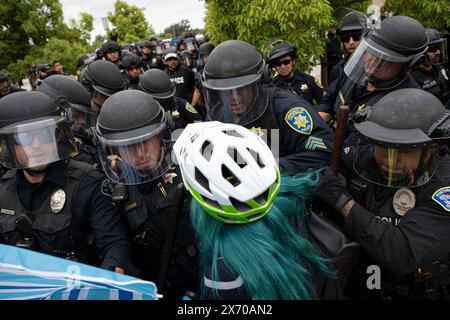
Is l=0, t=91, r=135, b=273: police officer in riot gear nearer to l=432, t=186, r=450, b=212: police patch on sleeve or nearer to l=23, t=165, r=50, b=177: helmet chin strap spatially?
l=23, t=165, r=50, b=177: helmet chin strap

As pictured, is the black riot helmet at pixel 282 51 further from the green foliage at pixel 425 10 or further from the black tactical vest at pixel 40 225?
the black tactical vest at pixel 40 225

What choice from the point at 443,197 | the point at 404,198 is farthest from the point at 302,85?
the point at 443,197

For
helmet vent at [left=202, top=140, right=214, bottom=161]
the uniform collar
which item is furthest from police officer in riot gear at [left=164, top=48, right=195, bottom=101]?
helmet vent at [left=202, top=140, right=214, bottom=161]

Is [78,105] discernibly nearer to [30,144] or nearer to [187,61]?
[30,144]

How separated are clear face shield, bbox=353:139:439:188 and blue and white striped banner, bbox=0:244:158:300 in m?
1.31

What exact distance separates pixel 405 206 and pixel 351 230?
1.23 ft

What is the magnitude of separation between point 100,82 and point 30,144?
1835 mm

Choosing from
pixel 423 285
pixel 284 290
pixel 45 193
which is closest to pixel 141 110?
pixel 45 193

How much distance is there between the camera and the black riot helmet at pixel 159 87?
4461 mm

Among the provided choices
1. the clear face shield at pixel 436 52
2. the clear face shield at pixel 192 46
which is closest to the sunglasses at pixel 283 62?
the clear face shield at pixel 436 52

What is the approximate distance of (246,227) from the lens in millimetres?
1424

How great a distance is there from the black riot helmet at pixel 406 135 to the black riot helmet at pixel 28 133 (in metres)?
1.87

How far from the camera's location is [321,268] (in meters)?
1.49
